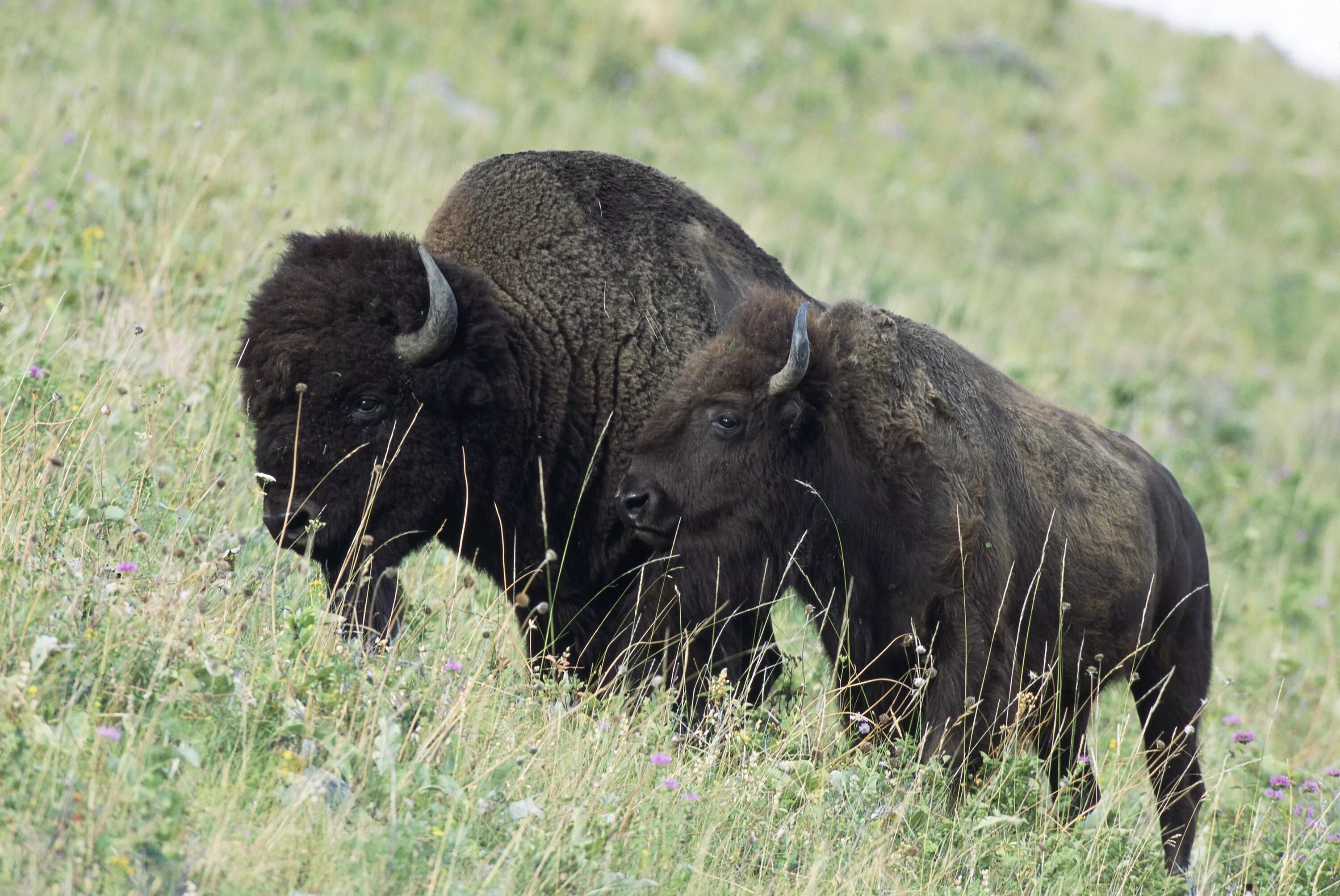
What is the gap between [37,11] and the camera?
12.2m

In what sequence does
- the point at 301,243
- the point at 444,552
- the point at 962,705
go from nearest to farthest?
the point at 962,705, the point at 301,243, the point at 444,552

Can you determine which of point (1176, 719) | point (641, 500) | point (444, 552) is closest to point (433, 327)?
point (641, 500)

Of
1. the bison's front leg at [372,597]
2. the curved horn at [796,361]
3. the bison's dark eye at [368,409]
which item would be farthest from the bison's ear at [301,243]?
the curved horn at [796,361]

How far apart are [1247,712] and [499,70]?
11573 millimetres

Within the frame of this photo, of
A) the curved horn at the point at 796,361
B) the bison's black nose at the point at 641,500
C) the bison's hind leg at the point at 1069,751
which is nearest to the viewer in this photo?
the curved horn at the point at 796,361

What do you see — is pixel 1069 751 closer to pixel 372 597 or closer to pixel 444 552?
pixel 372 597

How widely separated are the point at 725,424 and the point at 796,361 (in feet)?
1.20

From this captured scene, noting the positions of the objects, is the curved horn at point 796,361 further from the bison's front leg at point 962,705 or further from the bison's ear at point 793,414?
the bison's front leg at point 962,705

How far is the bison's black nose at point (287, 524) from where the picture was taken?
4.55m

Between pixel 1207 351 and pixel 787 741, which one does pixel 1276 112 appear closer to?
pixel 1207 351

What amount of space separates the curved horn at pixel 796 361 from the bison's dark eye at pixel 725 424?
172 millimetres

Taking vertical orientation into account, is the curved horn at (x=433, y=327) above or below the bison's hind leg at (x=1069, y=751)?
above

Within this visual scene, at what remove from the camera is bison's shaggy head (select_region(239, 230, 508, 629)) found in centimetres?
468

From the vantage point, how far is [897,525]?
4727 millimetres
